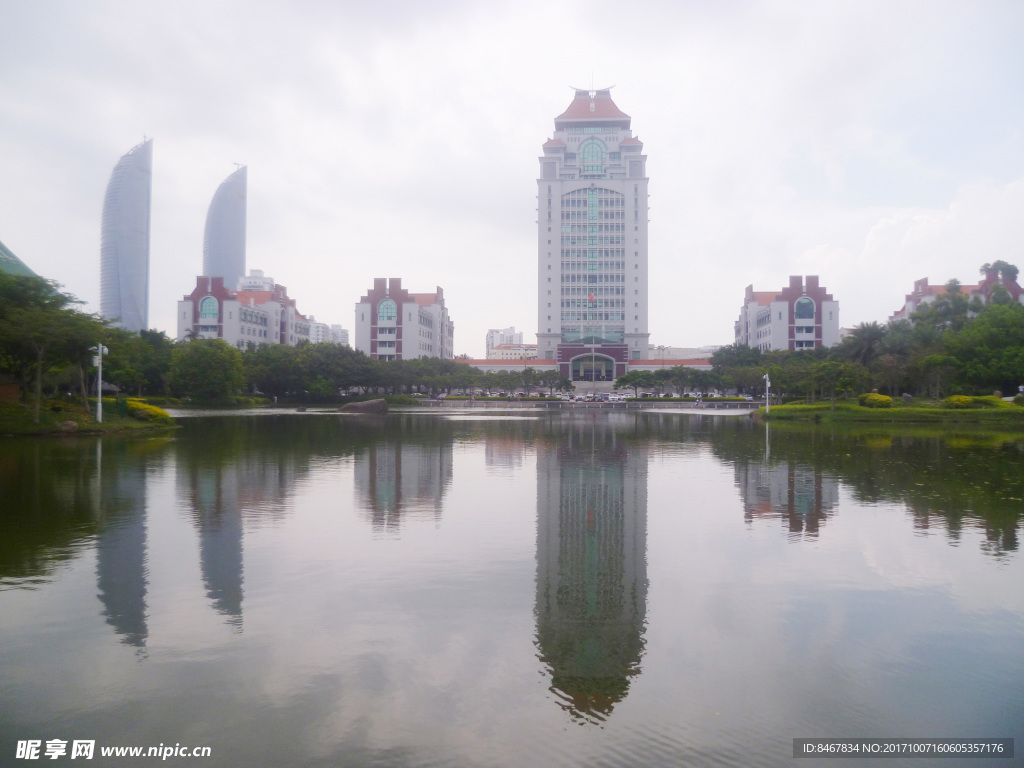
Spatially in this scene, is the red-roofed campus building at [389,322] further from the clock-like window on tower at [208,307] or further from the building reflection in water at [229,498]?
the building reflection in water at [229,498]

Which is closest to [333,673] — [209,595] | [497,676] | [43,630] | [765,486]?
[497,676]

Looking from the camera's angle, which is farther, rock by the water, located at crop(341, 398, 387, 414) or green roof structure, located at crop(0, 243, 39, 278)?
rock by the water, located at crop(341, 398, 387, 414)

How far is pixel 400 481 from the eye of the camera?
→ 47.6 feet

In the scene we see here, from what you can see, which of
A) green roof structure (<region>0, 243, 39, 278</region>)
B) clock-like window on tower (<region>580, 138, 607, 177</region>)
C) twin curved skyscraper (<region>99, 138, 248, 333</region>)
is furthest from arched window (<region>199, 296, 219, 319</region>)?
clock-like window on tower (<region>580, 138, 607, 177</region>)

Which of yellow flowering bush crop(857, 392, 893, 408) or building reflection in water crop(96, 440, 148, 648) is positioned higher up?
yellow flowering bush crop(857, 392, 893, 408)

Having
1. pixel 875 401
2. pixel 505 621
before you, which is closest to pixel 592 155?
pixel 875 401

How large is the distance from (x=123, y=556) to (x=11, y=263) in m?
45.1

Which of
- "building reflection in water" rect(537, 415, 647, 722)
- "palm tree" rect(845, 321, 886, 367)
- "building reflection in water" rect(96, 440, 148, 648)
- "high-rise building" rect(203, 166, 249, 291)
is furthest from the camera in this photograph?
"high-rise building" rect(203, 166, 249, 291)

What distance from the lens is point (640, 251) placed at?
108500 mm

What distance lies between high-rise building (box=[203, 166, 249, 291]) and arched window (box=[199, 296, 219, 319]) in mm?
83341

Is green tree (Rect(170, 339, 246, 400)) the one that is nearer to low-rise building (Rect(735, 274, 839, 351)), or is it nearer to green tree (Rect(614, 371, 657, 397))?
green tree (Rect(614, 371, 657, 397))

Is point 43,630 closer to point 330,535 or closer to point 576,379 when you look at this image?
point 330,535

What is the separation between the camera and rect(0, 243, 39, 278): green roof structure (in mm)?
41328

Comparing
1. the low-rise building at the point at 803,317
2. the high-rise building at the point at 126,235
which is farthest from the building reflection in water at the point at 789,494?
the high-rise building at the point at 126,235
